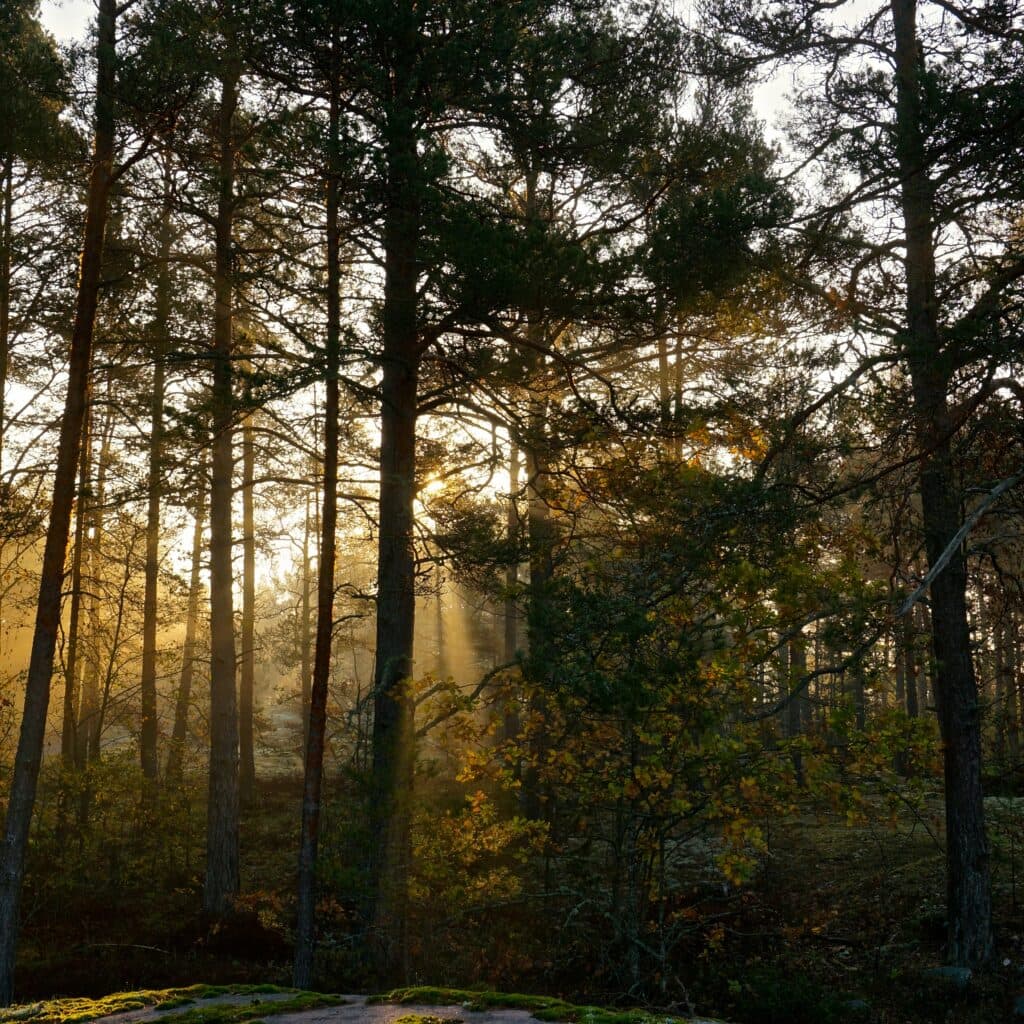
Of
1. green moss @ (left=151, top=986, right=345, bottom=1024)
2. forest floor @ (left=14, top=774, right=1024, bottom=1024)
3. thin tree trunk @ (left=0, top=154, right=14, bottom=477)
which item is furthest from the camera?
thin tree trunk @ (left=0, top=154, right=14, bottom=477)

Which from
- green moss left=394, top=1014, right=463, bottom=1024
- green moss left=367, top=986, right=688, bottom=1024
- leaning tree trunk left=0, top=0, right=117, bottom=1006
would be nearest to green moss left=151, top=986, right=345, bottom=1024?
green moss left=367, top=986, right=688, bottom=1024

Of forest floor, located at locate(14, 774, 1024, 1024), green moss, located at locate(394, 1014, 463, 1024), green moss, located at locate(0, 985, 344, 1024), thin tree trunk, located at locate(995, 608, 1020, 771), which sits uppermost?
thin tree trunk, located at locate(995, 608, 1020, 771)

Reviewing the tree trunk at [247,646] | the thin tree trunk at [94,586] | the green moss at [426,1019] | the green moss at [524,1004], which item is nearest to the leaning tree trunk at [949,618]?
the green moss at [524,1004]

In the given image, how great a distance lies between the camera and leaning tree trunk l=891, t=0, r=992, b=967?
9336 millimetres

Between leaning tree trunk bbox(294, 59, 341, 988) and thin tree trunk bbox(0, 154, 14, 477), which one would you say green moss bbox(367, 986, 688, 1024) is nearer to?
leaning tree trunk bbox(294, 59, 341, 988)

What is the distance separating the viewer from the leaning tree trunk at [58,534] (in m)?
8.62

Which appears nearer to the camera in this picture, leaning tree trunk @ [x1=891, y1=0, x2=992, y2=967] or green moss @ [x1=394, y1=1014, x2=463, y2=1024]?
green moss @ [x1=394, y1=1014, x2=463, y2=1024]

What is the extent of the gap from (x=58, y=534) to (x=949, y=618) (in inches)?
393

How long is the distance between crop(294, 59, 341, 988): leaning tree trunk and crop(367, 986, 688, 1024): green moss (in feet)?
9.58

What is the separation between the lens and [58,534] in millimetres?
9453

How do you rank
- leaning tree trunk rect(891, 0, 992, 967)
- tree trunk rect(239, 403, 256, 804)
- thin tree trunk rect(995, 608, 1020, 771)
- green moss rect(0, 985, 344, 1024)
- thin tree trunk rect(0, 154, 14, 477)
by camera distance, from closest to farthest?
green moss rect(0, 985, 344, 1024) < thin tree trunk rect(995, 608, 1020, 771) < leaning tree trunk rect(891, 0, 992, 967) < thin tree trunk rect(0, 154, 14, 477) < tree trunk rect(239, 403, 256, 804)

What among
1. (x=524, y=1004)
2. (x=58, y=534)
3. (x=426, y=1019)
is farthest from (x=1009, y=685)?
(x=58, y=534)

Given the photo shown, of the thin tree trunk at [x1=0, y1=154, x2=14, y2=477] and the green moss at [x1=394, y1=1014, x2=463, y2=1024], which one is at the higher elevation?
the thin tree trunk at [x1=0, y1=154, x2=14, y2=477]

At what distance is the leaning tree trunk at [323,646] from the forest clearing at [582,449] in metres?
0.05
